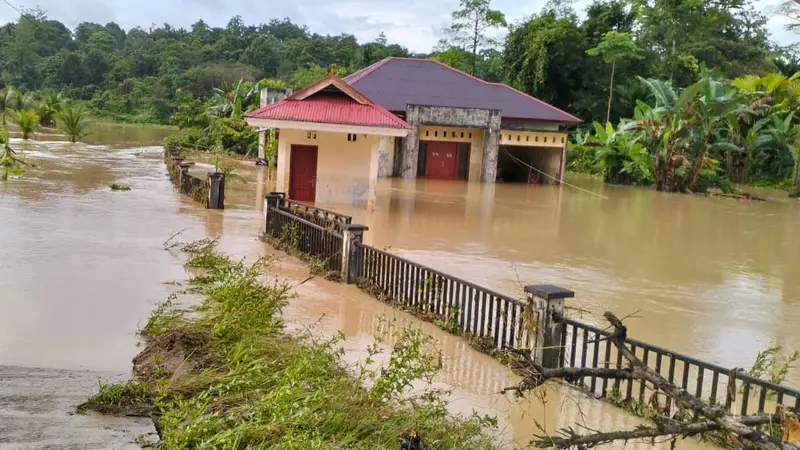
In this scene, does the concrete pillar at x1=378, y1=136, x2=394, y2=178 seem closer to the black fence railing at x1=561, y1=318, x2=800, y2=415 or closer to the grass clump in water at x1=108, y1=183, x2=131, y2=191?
the grass clump in water at x1=108, y1=183, x2=131, y2=191

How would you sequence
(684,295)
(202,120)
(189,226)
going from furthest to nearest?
(202,120)
(189,226)
(684,295)

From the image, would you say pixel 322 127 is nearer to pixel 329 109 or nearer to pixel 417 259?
pixel 329 109

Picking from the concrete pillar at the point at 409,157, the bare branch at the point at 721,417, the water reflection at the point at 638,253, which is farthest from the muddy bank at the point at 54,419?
the concrete pillar at the point at 409,157

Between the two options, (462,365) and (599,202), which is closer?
(462,365)

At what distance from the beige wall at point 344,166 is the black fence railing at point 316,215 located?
633 centimetres

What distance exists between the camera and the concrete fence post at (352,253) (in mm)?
11125

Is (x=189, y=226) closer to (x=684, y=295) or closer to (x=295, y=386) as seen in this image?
(x=684, y=295)

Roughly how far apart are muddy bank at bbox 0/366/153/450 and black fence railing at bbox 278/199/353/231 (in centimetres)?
620

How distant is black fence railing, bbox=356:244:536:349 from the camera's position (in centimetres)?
788

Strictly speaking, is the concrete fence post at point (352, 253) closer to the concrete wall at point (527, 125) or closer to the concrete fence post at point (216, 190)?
the concrete fence post at point (216, 190)

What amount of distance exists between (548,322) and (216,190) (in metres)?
13.2

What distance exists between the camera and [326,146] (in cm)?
2195

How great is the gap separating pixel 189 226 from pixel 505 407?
11.0 metres

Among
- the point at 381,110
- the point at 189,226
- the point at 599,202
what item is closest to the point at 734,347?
the point at 189,226
